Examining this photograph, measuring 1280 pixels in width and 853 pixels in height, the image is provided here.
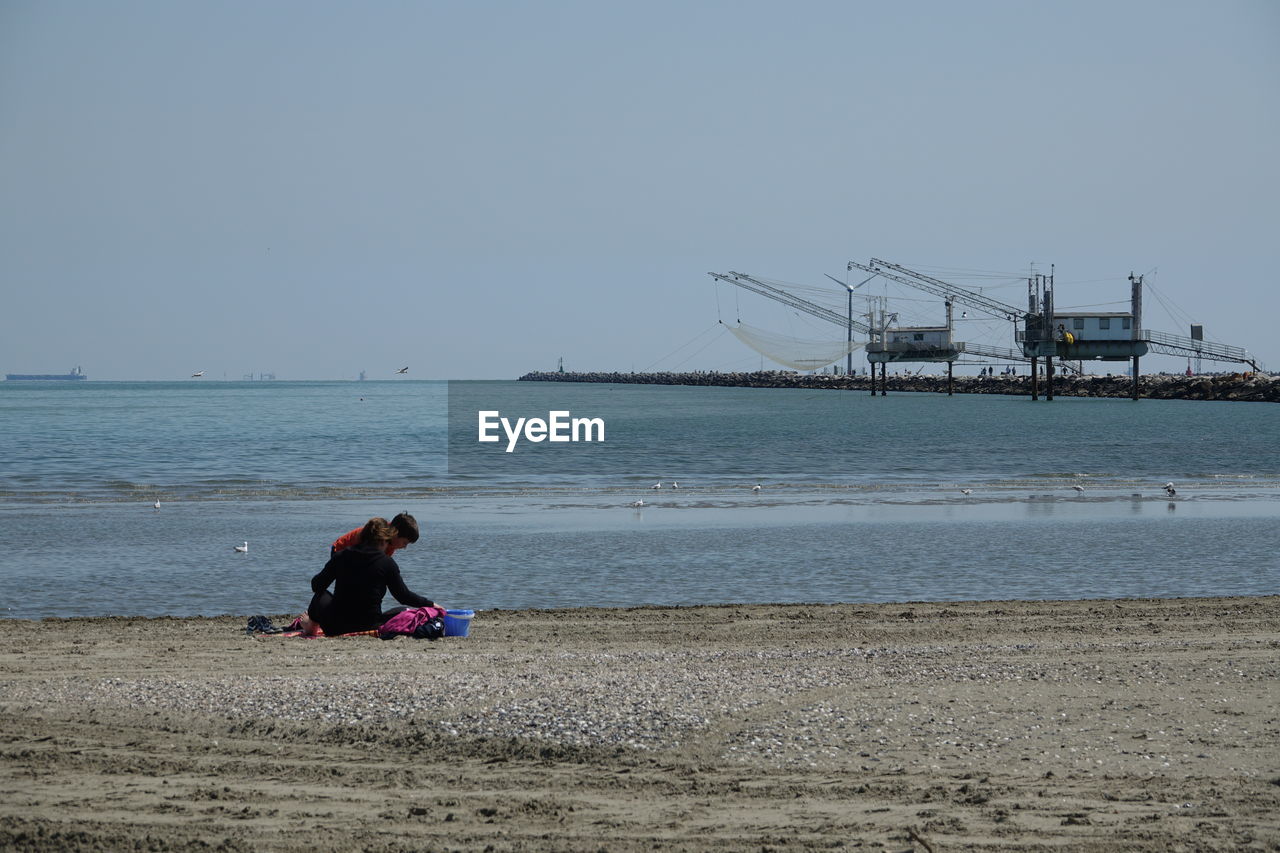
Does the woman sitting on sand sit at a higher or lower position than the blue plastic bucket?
higher

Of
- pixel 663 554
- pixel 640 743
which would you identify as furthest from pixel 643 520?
pixel 640 743

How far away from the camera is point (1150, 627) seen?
1432cm

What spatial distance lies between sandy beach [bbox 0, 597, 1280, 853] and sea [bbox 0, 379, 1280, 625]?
4705 millimetres

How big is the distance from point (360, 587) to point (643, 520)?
14.8 metres

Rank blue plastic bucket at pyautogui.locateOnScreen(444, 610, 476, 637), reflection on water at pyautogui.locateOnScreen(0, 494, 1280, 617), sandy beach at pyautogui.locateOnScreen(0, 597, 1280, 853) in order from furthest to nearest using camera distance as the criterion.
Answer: reflection on water at pyautogui.locateOnScreen(0, 494, 1280, 617) → blue plastic bucket at pyautogui.locateOnScreen(444, 610, 476, 637) → sandy beach at pyautogui.locateOnScreen(0, 597, 1280, 853)

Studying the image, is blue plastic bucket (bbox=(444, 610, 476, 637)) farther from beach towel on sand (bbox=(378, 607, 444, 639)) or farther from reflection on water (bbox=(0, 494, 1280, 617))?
reflection on water (bbox=(0, 494, 1280, 617))

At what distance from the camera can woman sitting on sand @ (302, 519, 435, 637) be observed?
13516mm

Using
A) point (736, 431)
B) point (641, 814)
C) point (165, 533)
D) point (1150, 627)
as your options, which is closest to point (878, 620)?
point (1150, 627)

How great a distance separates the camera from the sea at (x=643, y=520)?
60.3 feet

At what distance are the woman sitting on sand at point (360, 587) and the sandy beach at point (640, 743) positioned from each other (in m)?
0.45

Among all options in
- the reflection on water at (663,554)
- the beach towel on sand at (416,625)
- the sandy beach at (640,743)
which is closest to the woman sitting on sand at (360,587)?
the beach towel on sand at (416,625)

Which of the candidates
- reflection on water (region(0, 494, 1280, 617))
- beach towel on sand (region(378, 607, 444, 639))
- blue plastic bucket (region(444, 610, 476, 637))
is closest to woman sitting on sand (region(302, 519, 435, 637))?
beach towel on sand (region(378, 607, 444, 639))

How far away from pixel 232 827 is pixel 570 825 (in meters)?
2.01

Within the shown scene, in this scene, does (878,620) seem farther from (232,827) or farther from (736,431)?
(736,431)
